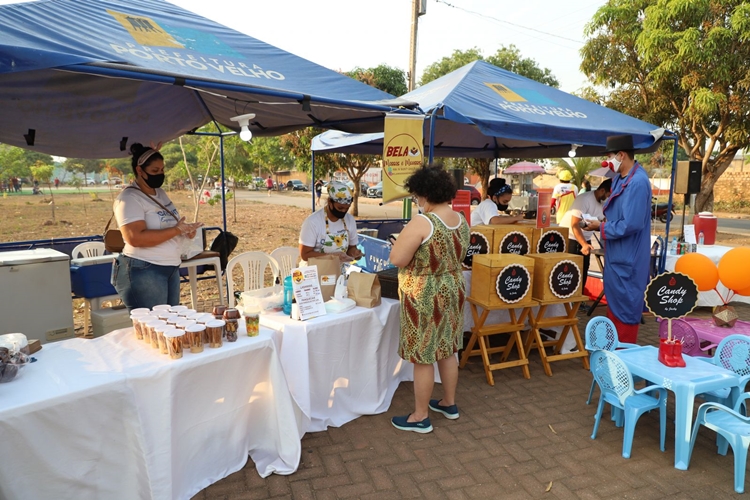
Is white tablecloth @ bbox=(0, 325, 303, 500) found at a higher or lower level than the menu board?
lower

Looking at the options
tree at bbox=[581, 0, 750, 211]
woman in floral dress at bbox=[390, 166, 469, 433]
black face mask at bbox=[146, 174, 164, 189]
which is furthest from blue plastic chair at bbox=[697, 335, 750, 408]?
tree at bbox=[581, 0, 750, 211]

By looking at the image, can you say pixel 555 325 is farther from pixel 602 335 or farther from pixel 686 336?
pixel 686 336

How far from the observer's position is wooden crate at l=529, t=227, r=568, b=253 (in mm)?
4340

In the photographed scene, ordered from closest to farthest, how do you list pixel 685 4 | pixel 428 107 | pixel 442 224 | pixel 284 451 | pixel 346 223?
pixel 284 451
pixel 442 224
pixel 346 223
pixel 428 107
pixel 685 4

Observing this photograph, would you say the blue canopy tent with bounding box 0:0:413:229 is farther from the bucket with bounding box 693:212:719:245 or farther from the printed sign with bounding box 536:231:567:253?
the bucket with bounding box 693:212:719:245

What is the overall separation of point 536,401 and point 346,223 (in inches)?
81.8

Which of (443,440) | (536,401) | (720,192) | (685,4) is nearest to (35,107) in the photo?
(443,440)

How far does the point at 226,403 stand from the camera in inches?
99.0

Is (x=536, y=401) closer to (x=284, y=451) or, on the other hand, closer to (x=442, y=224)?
(x=442, y=224)

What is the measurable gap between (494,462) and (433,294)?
1.07 metres

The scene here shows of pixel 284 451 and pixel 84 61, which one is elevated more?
pixel 84 61

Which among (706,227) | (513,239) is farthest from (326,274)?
(706,227)

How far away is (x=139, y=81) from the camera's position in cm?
392

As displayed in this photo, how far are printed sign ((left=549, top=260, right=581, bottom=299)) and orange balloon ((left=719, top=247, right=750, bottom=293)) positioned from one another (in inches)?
54.1
